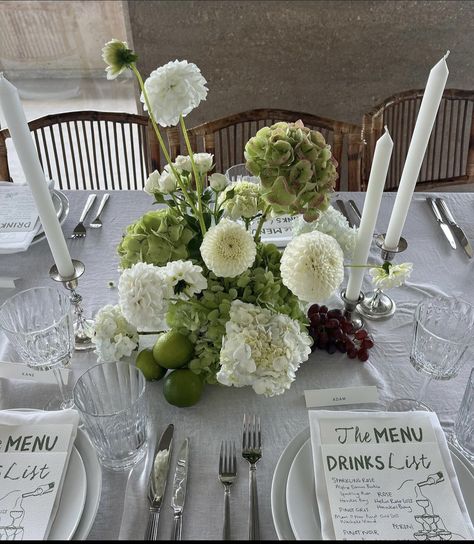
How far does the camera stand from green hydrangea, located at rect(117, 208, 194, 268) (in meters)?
0.72

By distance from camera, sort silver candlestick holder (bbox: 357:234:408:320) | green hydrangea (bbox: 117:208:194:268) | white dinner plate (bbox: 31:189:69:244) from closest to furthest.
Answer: green hydrangea (bbox: 117:208:194:268) → silver candlestick holder (bbox: 357:234:408:320) → white dinner plate (bbox: 31:189:69:244)

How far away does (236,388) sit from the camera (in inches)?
32.5

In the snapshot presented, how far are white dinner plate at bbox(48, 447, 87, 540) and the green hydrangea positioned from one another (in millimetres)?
283

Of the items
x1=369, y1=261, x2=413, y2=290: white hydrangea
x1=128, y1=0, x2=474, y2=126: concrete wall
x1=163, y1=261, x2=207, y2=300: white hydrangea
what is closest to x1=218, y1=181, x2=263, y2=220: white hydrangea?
x1=163, y1=261, x2=207, y2=300: white hydrangea

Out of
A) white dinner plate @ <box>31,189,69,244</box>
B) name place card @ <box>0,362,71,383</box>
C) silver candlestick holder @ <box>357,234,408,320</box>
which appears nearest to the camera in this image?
name place card @ <box>0,362,71,383</box>

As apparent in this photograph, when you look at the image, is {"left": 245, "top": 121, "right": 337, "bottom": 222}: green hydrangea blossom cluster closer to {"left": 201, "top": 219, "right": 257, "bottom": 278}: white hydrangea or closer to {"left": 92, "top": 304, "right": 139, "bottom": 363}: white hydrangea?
{"left": 201, "top": 219, "right": 257, "bottom": 278}: white hydrangea

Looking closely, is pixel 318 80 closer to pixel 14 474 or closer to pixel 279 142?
pixel 279 142

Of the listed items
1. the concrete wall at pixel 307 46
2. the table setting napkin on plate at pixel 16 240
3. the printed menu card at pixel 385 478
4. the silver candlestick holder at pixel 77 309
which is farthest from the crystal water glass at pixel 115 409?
the concrete wall at pixel 307 46

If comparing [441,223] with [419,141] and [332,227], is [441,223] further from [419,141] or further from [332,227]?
[332,227]

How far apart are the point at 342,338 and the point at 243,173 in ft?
1.59

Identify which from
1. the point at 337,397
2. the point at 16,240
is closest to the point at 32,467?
the point at 337,397

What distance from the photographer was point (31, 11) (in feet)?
8.25

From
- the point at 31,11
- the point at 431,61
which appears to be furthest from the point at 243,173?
the point at 31,11

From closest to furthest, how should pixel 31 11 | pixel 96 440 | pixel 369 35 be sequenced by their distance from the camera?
pixel 96 440 < pixel 369 35 < pixel 31 11
